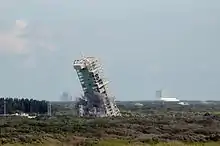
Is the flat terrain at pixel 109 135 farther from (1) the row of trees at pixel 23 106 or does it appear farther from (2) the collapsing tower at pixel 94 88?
(1) the row of trees at pixel 23 106

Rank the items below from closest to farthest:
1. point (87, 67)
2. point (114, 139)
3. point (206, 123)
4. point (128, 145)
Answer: point (128, 145), point (114, 139), point (206, 123), point (87, 67)

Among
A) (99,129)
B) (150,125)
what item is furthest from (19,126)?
(150,125)

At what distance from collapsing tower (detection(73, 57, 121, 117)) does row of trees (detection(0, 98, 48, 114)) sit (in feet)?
122

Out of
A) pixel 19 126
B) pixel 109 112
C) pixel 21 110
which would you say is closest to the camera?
pixel 19 126

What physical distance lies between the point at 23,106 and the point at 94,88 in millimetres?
47287

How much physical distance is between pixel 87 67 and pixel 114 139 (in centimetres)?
2837

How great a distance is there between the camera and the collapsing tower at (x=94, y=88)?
81600mm

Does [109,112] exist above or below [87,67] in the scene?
below

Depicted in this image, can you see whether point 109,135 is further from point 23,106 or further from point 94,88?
point 23,106

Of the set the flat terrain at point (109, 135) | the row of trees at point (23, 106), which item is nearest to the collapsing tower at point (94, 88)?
the flat terrain at point (109, 135)

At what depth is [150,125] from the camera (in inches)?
2832

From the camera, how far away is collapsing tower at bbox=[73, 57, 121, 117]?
268ft

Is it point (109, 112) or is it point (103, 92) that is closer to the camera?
point (103, 92)

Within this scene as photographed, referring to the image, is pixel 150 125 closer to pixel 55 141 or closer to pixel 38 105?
pixel 55 141
